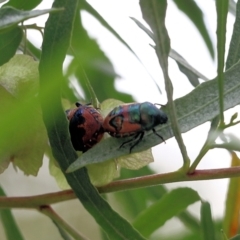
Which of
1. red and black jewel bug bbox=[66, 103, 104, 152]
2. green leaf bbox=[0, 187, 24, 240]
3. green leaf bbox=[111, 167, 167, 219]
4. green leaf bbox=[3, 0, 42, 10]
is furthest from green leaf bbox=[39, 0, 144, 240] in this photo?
green leaf bbox=[111, 167, 167, 219]

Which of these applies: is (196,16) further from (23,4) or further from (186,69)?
(23,4)

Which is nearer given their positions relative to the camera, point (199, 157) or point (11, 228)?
point (199, 157)

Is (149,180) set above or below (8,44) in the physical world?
below

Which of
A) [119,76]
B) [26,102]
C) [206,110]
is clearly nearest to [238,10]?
[206,110]

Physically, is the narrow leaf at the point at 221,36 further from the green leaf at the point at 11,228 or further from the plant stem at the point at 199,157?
the green leaf at the point at 11,228

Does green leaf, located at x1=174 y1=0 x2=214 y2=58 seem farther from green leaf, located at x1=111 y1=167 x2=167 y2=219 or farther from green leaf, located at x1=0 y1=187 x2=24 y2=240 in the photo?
green leaf, located at x1=0 y1=187 x2=24 y2=240

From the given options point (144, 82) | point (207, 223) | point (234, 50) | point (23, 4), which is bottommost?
point (207, 223)

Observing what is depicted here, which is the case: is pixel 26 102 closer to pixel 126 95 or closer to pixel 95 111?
pixel 95 111

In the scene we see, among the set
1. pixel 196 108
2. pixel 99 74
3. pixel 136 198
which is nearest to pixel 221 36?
pixel 196 108
